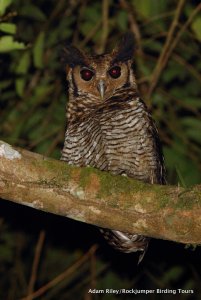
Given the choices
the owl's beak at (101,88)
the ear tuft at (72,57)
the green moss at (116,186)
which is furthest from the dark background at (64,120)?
the green moss at (116,186)

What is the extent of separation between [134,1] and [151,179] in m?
1.56

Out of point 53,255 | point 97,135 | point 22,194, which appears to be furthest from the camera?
point 53,255

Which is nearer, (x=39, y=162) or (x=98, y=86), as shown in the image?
(x=39, y=162)

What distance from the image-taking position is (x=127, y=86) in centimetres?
352

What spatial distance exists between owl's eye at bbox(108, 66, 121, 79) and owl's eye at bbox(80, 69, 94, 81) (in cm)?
13

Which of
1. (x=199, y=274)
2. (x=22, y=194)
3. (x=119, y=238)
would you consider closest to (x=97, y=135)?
(x=119, y=238)

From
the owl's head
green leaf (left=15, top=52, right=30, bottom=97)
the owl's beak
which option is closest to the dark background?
green leaf (left=15, top=52, right=30, bottom=97)

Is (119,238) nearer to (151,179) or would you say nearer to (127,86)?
(151,179)

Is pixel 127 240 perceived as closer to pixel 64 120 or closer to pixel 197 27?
pixel 64 120

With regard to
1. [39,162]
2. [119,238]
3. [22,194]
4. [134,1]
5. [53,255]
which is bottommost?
[53,255]

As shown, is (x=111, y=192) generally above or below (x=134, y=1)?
below

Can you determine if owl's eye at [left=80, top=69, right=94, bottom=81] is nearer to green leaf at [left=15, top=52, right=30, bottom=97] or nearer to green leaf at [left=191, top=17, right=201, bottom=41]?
green leaf at [left=15, top=52, right=30, bottom=97]

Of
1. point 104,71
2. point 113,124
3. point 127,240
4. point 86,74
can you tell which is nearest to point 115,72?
point 104,71

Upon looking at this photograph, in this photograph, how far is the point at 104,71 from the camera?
3.52 meters
